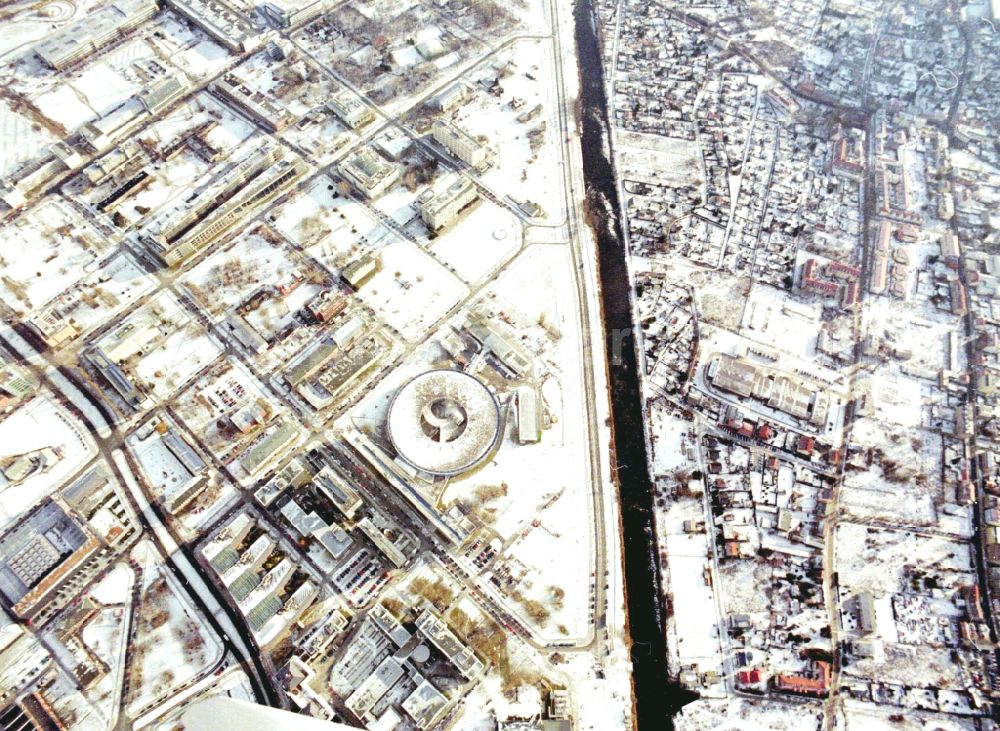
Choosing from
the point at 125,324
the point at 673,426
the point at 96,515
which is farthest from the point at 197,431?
the point at 673,426

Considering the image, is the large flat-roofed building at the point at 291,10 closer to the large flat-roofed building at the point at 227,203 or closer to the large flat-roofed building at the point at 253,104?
the large flat-roofed building at the point at 253,104

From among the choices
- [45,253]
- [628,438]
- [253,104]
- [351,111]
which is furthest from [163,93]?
[628,438]

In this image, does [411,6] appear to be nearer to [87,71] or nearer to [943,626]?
[87,71]

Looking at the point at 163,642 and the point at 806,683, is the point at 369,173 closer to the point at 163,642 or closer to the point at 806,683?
the point at 163,642

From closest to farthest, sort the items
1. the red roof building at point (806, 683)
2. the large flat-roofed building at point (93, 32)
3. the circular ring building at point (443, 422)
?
the red roof building at point (806, 683), the circular ring building at point (443, 422), the large flat-roofed building at point (93, 32)

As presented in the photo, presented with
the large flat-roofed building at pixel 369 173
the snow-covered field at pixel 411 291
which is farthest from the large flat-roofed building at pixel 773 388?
the large flat-roofed building at pixel 369 173

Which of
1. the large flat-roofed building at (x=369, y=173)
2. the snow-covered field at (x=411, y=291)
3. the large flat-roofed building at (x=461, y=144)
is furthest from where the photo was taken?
the large flat-roofed building at (x=461, y=144)

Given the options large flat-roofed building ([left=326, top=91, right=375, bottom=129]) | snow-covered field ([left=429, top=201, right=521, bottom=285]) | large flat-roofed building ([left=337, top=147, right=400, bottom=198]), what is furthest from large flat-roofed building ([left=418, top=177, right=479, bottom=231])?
large flat-roofed building ([left=326, top=91, right=375, bottom=129])
